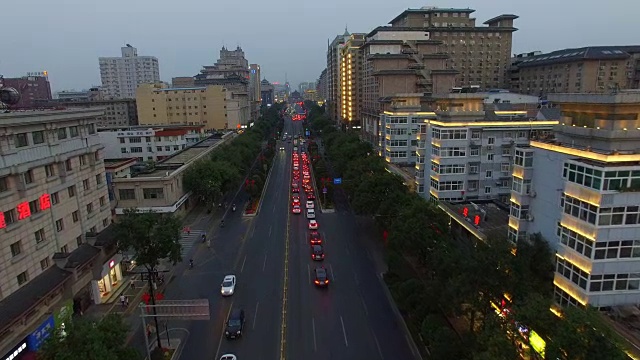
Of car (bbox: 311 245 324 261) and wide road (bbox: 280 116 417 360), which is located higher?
car (bbox: 311 245 324 261)

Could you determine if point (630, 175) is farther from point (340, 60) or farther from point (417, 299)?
point (340, 60)

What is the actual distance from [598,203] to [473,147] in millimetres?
26601

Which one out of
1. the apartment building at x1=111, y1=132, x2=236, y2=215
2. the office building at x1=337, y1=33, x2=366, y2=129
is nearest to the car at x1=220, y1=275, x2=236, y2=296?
the apartment building at x1=111, y1=132, x2=236, y2=215

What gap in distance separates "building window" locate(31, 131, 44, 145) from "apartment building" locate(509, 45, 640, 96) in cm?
11592

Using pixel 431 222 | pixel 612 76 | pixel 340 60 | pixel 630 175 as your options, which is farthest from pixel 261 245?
pixel 340 60

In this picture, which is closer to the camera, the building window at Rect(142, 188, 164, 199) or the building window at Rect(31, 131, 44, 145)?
the building window at Rect(31, 131, 44, 145)

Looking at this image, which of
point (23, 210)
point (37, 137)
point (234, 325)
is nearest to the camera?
point (23, 210)

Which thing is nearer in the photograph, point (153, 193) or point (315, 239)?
point (315, 239)

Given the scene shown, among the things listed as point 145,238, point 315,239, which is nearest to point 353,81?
point 315,239

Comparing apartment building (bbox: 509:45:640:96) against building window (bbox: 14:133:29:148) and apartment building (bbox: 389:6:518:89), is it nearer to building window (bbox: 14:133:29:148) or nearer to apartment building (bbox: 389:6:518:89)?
apartment building (bbox: 389:6:518:89)

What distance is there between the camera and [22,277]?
3188cm

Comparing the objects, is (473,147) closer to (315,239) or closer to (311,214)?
(315,239)

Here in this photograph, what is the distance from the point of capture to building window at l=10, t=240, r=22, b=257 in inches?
1219

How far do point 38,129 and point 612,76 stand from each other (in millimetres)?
128529
